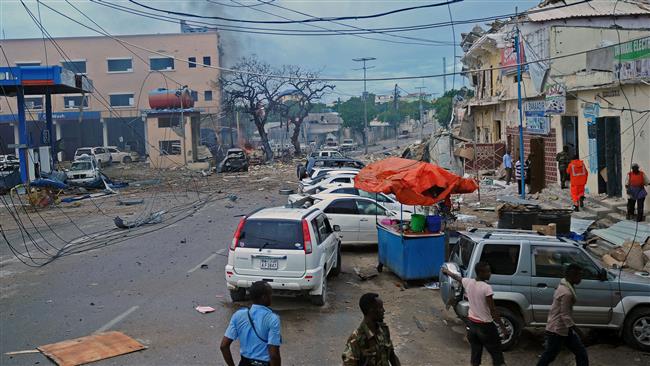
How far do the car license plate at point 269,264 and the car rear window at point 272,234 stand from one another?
0.23 m

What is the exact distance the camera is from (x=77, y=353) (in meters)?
8.65

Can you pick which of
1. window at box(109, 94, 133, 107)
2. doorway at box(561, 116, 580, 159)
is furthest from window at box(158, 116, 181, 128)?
doorway at box(561, 116, 580, 159)

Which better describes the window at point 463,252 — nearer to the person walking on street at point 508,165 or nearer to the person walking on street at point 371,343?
the person walking on street at point 371,343

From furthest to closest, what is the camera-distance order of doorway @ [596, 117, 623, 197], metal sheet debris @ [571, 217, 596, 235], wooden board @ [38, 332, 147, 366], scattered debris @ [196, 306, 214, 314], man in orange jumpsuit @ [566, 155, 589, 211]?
Result: man in orange jumpsuit @ [566, 155, 589, 211]
doorway @ [596, 117, 623, 197]
metal sheet debris @ [571, 217, 596, 235]
scattered debris @ [196, 306, 214, 314]
wooden board @ [38, 332, 147, 366]

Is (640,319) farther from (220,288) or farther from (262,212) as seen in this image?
(220,288)

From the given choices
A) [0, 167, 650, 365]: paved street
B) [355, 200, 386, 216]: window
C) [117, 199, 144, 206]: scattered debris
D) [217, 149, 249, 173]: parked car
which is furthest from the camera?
[217, 149, 249, 173]: parked car

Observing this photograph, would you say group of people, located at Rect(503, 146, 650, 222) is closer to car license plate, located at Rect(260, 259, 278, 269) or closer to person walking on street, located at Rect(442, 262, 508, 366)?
car license plate, located at Rect(260, 259, 278, 269)

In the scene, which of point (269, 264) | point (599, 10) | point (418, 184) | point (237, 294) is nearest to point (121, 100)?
point (599, 10)

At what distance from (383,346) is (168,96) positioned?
55464mm

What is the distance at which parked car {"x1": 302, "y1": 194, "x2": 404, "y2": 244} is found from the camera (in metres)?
16.4

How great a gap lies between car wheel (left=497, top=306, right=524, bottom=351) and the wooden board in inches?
191

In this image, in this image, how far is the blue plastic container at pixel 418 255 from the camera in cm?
1289

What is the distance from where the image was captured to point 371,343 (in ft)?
17.8

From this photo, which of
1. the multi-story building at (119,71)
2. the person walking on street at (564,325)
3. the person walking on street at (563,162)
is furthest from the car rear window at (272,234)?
the multi-story building at (119,71)
